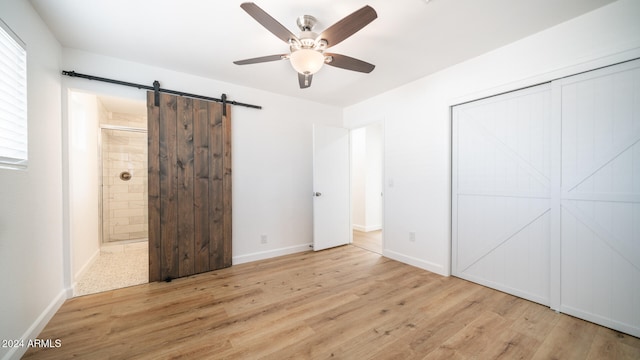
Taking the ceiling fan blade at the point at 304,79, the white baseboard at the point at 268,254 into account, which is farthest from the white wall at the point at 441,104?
the ceiling fan blade at the point at 304,79

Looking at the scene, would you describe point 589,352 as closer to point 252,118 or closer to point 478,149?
point 478,149

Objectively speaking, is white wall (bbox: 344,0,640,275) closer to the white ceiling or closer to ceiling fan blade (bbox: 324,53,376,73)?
the white ceiling

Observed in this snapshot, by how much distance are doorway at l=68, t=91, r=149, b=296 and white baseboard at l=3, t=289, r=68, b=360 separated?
23cm

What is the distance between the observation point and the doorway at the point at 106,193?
8.94ft

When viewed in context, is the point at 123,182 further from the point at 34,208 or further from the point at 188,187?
the point at 34,208

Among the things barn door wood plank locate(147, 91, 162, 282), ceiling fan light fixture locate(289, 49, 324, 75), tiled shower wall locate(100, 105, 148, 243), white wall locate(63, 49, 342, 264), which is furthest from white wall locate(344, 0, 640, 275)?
tiled shower wall locate(100, 105, 148, 243)

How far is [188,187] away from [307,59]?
7.11 ft

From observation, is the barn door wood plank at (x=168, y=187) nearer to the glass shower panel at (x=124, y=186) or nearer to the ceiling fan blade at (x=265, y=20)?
the ceiling fan blade at (x=265, y=20)

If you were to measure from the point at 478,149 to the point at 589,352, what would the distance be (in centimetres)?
185

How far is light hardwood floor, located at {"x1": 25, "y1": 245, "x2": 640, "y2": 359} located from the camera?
1.61 metres

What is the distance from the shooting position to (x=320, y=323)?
1921mm

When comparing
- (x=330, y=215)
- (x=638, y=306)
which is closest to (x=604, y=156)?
(x=638, y=306)

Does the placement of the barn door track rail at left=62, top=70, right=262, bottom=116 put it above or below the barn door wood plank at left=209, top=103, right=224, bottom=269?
above

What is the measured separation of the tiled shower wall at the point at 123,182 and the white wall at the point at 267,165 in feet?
8.02
